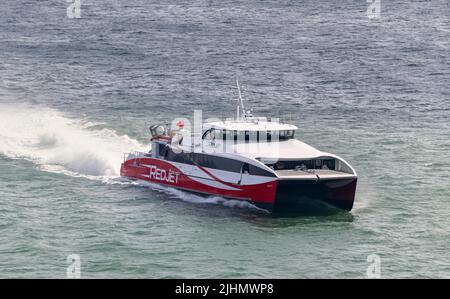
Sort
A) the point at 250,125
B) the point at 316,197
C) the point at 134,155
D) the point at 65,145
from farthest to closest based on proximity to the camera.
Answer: the point at 65,145
the point at 134,155
the point at 250,125
the point at 316,197

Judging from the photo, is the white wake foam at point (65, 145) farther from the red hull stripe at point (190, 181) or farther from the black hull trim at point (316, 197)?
the black hull trim at point (316, 197)

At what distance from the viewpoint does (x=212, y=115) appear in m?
73.3

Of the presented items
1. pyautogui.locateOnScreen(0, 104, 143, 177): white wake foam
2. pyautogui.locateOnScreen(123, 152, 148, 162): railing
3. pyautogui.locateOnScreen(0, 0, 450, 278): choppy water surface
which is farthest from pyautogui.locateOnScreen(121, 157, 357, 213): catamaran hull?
pyautogui.locateOnScreen(0, 104, 143, 177): white wake foam

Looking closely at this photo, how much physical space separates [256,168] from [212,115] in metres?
23.2

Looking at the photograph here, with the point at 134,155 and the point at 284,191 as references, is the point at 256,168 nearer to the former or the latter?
the point at 284,191

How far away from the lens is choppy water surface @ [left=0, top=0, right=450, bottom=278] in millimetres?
44312

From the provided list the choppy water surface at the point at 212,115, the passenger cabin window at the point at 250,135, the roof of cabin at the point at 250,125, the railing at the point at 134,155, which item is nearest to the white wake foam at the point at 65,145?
the choppy water surface at the point at 212,115

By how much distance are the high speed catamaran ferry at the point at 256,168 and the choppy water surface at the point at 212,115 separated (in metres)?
1.12

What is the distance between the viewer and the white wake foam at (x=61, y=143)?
62.5m

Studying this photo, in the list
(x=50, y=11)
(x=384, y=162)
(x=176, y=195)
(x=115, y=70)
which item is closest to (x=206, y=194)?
(x=176, y=195)

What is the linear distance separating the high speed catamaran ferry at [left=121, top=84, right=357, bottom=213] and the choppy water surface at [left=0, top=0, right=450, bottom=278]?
1.12m

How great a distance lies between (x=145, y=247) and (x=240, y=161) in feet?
30.6

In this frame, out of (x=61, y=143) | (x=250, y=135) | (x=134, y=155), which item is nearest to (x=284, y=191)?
(x=250, y=135)

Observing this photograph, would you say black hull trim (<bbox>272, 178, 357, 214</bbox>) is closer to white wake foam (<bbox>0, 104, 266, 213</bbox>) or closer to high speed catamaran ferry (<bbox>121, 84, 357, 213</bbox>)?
high speed catamaran ferry (<bbox>121, 84, 357, 213</bbox>)
